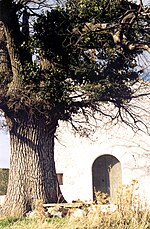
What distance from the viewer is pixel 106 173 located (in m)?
16.8

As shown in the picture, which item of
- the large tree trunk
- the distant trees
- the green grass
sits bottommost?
the green grass

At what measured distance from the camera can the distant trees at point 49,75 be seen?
977 cm

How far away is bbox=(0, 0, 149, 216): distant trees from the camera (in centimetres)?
977

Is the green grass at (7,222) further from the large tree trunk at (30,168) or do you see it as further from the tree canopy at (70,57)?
the tree canopy at (70,57)

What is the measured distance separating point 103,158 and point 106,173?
687 millimetres

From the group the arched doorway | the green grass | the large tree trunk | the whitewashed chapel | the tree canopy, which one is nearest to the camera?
the green grass

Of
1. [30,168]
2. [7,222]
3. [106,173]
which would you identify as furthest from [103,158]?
[7,222]

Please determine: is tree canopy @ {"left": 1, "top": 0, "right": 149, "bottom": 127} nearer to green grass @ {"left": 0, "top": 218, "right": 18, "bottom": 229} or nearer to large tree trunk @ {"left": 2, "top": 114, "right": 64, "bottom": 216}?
large tree trunk @ {"left": 2, "top": 114, "right": 64, "bottom": 216}

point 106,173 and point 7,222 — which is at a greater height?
point 106,173

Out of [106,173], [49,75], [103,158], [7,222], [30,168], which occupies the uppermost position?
[49,75]

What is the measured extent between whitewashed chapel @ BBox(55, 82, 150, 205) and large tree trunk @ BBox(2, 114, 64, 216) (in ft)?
17.6

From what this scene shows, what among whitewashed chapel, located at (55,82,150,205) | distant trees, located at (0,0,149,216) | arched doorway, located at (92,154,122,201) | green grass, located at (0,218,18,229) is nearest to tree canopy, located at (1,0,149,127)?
distant trees, located at (0,0,149,216)

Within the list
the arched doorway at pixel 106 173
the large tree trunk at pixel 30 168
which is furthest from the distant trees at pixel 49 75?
the arched doorway at pixel 106 173

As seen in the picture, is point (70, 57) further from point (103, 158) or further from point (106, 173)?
point (106, 173)
